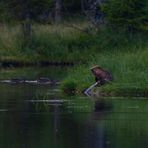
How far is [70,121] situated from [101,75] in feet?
28.1

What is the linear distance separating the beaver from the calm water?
1429 millimetres

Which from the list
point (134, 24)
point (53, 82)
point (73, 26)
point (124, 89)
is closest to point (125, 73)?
point (124, 89)

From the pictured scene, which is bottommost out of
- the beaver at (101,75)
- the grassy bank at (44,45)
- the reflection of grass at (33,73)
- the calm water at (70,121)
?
the calm water at (70,121)

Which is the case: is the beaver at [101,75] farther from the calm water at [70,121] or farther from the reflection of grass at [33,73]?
the reflection of grass at [33,73]

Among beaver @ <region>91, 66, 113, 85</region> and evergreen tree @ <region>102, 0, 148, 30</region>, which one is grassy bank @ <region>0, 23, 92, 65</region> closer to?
evergreen tree @ <region>102, 0, 148, 30</region>

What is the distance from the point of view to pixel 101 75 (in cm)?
3300

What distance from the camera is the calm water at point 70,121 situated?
20.5m

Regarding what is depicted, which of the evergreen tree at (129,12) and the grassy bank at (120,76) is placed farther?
the evergreen tree at (129,12)

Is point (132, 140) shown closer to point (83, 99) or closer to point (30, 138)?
point (30, 138)

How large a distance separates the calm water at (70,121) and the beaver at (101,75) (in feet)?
4.69

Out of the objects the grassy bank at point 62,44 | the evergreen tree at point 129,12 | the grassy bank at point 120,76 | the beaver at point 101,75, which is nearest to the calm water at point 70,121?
the grassy bank at point 120,76

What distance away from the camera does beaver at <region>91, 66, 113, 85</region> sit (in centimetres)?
3297

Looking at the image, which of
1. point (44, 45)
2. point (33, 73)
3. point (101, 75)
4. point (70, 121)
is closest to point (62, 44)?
point (44, 45)

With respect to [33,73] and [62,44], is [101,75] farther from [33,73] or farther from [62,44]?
[62,44]
